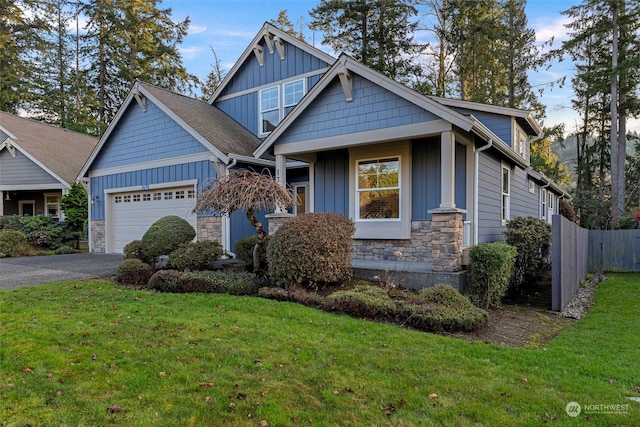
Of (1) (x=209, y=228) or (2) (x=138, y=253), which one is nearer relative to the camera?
(2) (x=138, y=253)

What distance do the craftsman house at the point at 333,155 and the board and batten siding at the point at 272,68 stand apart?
46mm

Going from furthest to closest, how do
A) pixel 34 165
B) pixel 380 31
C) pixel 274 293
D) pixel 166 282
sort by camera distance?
1. pixel 380 31
2. pixel 34 165
3. pixel 166 282
4. pixel 274 293

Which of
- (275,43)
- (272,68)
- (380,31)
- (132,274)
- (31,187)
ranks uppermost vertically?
(380,31)

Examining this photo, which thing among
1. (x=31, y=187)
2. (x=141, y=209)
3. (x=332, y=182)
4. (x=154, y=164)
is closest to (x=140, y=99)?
(x=154, y=164)

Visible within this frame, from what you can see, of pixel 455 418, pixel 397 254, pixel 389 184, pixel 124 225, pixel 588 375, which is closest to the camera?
pixel 455 418

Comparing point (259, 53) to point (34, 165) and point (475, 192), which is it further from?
point (34, 165)

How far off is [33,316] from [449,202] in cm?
701

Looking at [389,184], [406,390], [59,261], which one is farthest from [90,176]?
[406,390]

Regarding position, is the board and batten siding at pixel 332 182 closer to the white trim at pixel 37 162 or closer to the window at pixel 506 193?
the window at pixel 506 193

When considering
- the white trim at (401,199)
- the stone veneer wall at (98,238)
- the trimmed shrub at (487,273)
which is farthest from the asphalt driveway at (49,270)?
the trimmed shrub at (487,273)

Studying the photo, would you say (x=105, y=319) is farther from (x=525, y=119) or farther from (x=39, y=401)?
(x=525, y=119)

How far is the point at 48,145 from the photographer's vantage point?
18547 mm

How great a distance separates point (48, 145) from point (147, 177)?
976cm

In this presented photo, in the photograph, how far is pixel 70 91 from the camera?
26125 mm
